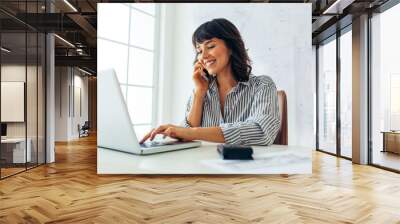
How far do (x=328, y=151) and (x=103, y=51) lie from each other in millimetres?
6332

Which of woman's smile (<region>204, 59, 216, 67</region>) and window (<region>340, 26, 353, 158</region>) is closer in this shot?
woman's smile (<region>204, 59, 216, 67</region>)

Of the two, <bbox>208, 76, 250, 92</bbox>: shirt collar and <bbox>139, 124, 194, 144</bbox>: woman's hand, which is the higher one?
<bbox>208, 76, 250, 92</bbox>: shirt collar

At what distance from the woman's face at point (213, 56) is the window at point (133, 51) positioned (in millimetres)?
705

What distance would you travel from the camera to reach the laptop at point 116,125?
537 cm

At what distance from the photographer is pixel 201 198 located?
4309mm

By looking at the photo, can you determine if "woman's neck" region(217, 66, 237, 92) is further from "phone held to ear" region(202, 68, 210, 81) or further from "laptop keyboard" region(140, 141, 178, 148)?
"laptop keyboard" region(140, 141, 178, 148)

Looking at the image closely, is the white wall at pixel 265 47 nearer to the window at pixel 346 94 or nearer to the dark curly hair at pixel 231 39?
the dark curly hair at pixel 231 39

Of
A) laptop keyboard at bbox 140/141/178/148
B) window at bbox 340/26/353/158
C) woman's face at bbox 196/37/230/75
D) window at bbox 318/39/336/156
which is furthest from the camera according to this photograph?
window at bbox 318/39/336/156

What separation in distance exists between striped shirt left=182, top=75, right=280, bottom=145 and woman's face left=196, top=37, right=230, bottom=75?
0.18 metres

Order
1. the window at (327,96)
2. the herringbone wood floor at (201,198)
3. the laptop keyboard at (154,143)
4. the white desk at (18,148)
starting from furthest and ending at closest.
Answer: the window at (327,96), the white desk at (18,148), the laptop keyboard at (154,143), the herringbone wood floor at (201,198)

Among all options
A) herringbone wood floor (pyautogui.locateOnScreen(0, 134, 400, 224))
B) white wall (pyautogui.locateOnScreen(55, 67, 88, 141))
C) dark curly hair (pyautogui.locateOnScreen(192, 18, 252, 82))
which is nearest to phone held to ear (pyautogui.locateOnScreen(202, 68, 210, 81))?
dark curly hair (pyautogui.locateOnScreen(192, 18, 252, 82))

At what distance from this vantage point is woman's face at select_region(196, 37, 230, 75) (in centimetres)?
546

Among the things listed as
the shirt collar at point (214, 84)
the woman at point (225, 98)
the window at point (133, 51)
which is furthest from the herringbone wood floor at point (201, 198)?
the shirt collar at point (214, 84)

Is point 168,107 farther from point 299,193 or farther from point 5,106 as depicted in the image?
point 5,106
